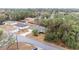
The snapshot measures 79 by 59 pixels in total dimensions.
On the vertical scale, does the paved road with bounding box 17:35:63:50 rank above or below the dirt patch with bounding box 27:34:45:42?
below

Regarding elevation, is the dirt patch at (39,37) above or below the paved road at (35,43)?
above

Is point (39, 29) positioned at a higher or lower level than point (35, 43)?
higher
